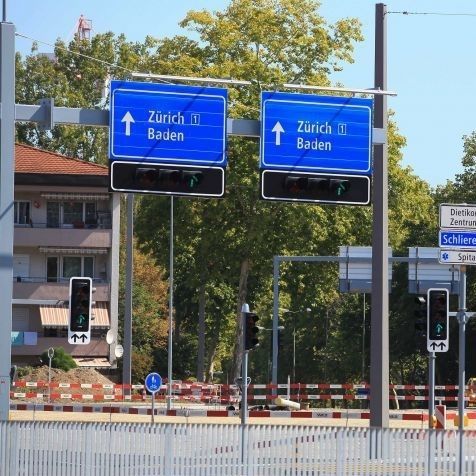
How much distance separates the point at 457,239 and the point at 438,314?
3.32 m

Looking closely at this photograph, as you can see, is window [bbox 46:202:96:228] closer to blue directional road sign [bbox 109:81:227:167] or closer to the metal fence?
blue directional road sign [bbox 109:81:227:167]

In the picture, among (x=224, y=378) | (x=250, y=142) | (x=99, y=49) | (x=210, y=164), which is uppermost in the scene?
(x=99, y=49)

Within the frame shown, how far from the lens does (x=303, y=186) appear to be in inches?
1085

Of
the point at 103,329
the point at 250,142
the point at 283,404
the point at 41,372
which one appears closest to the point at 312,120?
the point at 283,404

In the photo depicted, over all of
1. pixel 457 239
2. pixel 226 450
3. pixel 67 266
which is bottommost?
pixel 226 450

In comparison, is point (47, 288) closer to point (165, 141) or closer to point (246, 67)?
point (246, 67)

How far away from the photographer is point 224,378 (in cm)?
11794

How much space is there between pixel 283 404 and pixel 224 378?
214ft

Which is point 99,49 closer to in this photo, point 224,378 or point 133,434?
point 224,378

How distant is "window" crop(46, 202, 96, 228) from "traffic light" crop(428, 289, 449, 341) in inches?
1964

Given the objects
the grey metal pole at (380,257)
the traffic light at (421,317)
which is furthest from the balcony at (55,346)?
the grey metal pole at (380,257)

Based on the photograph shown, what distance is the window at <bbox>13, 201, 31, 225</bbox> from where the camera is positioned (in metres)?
78.6

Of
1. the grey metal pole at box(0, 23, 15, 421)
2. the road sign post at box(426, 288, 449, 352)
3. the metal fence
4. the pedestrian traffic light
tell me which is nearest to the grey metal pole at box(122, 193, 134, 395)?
the pedestrian traffic light

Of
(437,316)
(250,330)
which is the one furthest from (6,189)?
(250,330)
